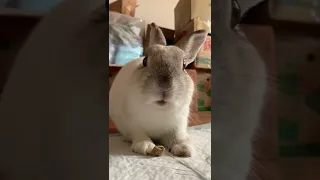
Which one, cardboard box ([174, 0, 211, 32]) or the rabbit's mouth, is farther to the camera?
cardboard box ([174, 0, 211, 32])

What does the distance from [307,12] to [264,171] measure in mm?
226

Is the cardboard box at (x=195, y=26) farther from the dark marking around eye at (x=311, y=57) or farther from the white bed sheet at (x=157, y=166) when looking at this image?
the dark marking around eye at (x=311, y=57)

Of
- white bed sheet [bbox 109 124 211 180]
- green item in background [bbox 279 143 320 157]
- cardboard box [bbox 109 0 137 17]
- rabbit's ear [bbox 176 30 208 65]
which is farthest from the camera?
cardboard box [bbox 109 0 137 17]

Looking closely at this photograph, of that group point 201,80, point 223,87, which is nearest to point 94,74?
point 223,87

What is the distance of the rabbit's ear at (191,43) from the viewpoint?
3.60 feet

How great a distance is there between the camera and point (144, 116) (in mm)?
990

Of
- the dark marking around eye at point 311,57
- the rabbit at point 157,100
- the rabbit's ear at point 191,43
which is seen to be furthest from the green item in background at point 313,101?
the rabbit's ear at point 191,43

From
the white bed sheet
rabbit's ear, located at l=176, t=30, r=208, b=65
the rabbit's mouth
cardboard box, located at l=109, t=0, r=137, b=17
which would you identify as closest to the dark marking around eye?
the white bed sheet

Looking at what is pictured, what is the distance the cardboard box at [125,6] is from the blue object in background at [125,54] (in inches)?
7.7

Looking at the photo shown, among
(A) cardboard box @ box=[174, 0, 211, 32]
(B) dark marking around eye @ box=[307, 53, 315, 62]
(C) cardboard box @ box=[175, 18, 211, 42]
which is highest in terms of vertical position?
(A) cardboard box @ box=[174, 0, 211, 32]

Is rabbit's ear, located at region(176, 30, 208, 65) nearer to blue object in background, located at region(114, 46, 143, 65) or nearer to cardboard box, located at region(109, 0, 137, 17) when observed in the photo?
blue object in background, located at region(114, 46, 143, 65)

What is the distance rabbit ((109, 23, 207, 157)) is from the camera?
895mm

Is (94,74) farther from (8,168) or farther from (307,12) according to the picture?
(307,12)

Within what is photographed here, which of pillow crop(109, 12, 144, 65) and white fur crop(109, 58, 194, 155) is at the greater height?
pillow crop(109, 12, 144, 65)
